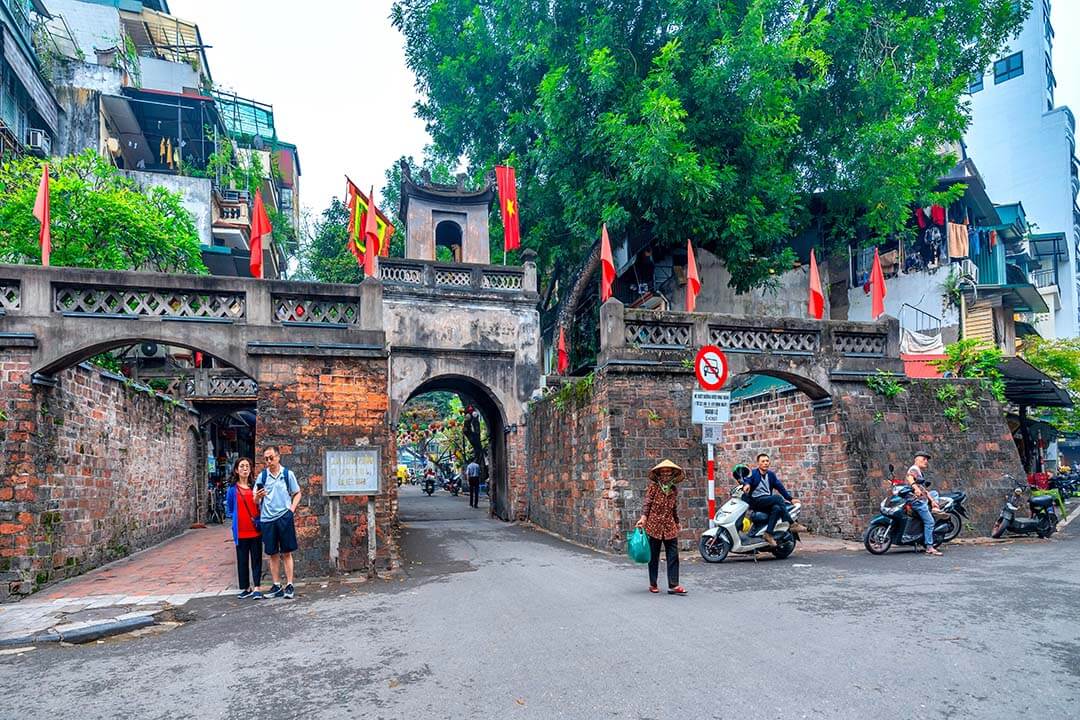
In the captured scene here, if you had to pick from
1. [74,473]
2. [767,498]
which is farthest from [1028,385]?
[74,473]

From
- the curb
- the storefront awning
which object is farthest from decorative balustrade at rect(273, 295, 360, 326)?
the storefront awning

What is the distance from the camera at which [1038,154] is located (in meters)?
32.3

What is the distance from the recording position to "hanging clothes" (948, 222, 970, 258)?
854 inches

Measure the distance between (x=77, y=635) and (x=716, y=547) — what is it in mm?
7226

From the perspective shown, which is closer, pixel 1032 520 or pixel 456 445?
pixel 1032 520

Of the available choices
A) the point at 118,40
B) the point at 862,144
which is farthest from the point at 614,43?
the point at 118,40

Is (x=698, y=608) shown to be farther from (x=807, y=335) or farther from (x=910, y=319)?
(x=910, y=319)

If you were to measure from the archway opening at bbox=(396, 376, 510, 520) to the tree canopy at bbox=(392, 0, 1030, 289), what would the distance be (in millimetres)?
5534

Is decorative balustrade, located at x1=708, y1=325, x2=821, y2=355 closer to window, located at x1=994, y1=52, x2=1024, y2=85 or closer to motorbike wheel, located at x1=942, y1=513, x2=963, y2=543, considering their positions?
motorbike wheel, located at x1=942, y1=513, x2=963, y2=543

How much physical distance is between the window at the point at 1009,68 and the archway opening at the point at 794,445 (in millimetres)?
27918

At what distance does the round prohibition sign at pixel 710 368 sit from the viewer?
1019 centimetres

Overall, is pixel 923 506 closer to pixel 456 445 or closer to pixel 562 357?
pixel 562 357

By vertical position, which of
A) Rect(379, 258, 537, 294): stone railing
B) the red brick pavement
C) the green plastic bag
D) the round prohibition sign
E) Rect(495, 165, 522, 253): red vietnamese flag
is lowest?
the red brick pavement

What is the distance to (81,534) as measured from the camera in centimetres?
1003
